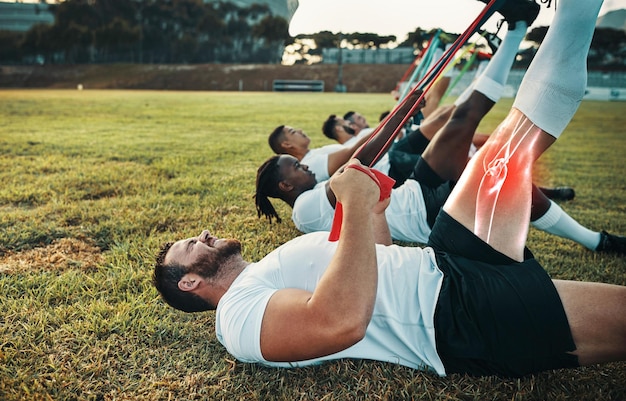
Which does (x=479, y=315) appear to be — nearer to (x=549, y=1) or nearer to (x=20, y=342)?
(x=549, y=1)

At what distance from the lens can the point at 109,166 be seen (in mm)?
7125

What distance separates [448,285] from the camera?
6.62 ft

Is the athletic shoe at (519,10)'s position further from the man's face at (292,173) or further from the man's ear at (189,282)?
the man's ear at (189,282)

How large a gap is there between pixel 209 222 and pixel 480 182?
2970mm

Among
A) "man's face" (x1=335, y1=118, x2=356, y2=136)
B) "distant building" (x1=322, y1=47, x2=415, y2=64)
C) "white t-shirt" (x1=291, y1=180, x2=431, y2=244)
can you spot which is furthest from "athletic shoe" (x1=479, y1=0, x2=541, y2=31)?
"distant building" (x1=322, y1=47, x2=415, y2=64)

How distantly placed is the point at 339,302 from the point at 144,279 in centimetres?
205

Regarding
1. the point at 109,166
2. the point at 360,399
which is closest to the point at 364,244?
the point at 360,399

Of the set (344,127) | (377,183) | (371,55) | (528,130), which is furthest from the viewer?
(371,55)

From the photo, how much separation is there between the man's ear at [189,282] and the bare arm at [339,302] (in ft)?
2.17

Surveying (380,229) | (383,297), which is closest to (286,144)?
(380,229)

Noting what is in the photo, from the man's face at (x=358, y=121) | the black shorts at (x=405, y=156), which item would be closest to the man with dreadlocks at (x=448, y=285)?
the black shorts at (x=405, y=156)

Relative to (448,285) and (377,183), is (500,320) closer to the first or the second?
(448,285)

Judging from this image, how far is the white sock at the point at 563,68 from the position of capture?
207 cm

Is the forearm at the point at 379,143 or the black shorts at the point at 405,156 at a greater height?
the forearm at the point at 379,143
